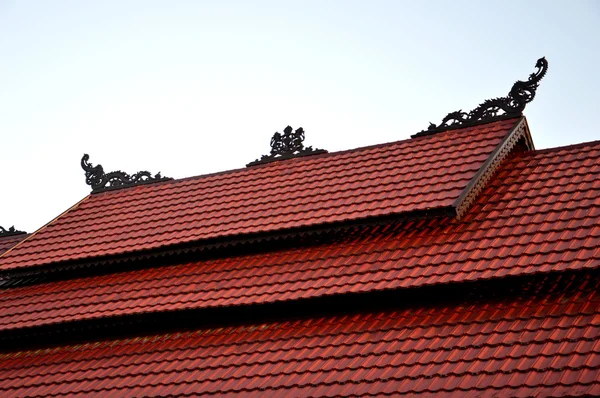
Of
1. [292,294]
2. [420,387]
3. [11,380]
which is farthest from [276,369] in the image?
[11,380]

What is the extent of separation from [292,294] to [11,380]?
3.48 meters

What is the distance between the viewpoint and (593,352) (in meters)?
6.58

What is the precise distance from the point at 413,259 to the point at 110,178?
5988mm

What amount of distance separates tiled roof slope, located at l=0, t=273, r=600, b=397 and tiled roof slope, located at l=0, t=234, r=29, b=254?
4.32 meters

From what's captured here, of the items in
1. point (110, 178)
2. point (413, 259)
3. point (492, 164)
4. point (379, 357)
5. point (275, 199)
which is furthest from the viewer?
point (110, 178)

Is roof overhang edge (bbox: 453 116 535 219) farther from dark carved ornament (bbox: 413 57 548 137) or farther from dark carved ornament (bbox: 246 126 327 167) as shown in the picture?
dark carved ornament (bbox: 246 126 327 167)

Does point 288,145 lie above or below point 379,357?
above

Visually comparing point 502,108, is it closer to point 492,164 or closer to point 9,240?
point 492,164

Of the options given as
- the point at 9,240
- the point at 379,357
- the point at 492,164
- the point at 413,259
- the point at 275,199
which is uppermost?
the point at 9,240

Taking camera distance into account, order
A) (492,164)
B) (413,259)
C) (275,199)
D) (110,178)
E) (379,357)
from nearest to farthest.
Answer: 1. (379,357)
2. (413,259)
3. (492,164)
4. (275,199)
5. (110,178)

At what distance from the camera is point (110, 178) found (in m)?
12.9

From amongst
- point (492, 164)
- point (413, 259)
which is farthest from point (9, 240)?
point (492, 164)

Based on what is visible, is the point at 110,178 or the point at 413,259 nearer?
the point at 413,259

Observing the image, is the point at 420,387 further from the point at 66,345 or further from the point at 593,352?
the point at 66,345
